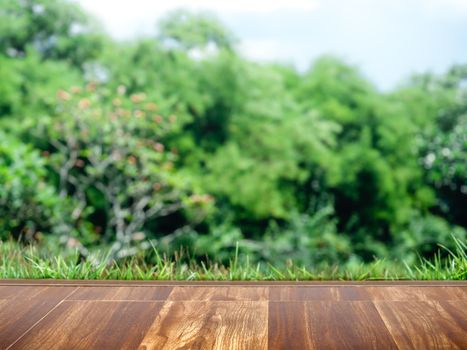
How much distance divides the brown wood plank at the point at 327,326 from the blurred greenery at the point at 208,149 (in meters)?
4.53

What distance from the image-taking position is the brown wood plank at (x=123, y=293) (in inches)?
82.3

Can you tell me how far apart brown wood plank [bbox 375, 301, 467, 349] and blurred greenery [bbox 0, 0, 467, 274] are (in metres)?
4.65

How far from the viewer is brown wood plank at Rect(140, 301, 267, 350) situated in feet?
5.37

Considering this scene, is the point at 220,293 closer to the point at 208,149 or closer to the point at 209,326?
the point at 209,326

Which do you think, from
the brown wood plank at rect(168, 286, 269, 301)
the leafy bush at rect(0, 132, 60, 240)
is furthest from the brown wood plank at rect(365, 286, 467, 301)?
the leafy bush at rect(0, 132, 60, 240)

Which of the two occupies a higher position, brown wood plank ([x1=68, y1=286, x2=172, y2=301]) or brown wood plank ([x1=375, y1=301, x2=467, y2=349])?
brown wood plank ([x1=68, y1=286, x2=172, y2=301])

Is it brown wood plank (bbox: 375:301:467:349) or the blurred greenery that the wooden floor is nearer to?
brown wood plank (bbox: 375:301:467:349)

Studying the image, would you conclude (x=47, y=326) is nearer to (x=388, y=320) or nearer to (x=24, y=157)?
(x=388, y=320)

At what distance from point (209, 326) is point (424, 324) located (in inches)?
23.8

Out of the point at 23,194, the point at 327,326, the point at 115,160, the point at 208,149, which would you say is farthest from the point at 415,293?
the point at 208,149

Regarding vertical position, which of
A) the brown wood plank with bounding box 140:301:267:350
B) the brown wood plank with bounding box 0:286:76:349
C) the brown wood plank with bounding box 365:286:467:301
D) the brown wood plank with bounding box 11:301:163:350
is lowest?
the brown wood plank with bounding box 365:286:467:301

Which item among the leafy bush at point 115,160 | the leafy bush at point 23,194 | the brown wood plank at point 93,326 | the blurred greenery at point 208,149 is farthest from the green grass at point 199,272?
the leafy bush at point 115,160

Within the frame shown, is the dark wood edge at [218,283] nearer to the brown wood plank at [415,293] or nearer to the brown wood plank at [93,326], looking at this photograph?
the brown wood plank at [415,293]

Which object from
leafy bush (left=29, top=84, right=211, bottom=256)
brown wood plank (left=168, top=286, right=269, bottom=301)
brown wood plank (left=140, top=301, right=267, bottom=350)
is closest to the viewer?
brown wood plank (left=140, top=301, right=267, bottom=350)
